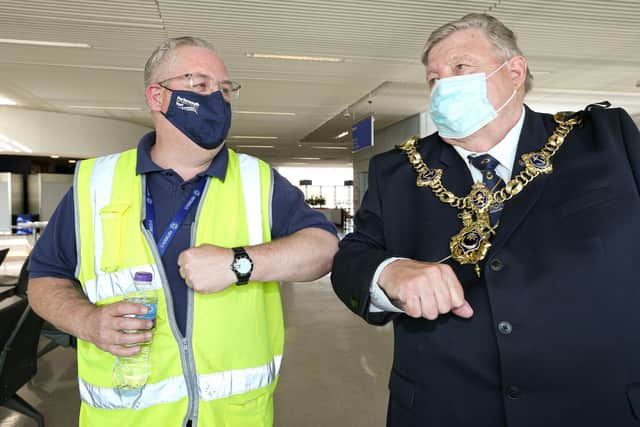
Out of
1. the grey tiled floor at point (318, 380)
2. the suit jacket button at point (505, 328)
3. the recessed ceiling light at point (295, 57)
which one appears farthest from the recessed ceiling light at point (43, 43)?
the suit jacket button at point (505, 328)

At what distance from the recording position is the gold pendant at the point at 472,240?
3.43 ft


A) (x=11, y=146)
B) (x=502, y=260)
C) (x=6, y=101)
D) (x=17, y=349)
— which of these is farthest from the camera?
(x=11, y=146)

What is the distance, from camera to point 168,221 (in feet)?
4.20

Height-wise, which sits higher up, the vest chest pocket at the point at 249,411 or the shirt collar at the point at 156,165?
the shirt collar at the point at 156,165

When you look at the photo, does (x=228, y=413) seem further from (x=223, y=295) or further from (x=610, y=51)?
(x=610, y=51)

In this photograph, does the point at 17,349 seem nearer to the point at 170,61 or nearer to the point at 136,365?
the point at 136,365

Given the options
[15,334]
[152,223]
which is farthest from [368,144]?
[152,223]

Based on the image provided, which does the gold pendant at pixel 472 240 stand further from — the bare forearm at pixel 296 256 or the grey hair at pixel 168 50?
the grey hair at pixel 168 50

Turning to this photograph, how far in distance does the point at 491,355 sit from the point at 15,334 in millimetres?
2454

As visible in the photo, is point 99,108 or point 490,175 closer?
point 490,175

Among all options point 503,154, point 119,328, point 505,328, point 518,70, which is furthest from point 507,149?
point 119,328

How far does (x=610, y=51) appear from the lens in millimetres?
5977

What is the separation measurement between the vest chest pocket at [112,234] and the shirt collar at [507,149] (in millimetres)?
915

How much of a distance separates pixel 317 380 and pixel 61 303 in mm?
2668
